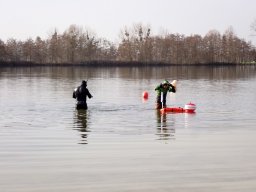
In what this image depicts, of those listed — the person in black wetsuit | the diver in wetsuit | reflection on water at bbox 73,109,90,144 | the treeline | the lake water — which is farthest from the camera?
the treeline

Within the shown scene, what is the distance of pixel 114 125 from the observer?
16.6 meters

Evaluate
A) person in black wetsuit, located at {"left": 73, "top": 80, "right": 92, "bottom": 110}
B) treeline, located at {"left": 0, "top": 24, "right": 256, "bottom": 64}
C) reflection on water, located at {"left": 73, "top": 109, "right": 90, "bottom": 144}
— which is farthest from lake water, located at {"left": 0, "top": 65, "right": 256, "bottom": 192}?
treeline, located at {"left": 0, "top": 24, "right": 256, "bottom": 64}

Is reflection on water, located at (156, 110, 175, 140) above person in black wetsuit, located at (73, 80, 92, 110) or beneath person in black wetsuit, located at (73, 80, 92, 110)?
beneath

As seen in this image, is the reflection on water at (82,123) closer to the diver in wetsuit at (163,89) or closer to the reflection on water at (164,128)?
the reflection on water at (164,128)

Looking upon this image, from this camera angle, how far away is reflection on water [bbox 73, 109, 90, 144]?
13.7m

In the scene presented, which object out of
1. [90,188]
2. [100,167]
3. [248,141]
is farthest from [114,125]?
[90,188]

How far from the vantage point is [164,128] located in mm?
15859

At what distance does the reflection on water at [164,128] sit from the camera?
45.8 feet

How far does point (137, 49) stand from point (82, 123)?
120877mm

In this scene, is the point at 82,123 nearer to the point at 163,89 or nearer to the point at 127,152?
the point at 163,89

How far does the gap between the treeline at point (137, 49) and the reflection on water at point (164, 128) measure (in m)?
104

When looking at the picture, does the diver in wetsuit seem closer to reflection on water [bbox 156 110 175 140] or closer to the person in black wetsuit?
reflection on water [bbox 156 110 175 140]

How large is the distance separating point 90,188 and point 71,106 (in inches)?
641

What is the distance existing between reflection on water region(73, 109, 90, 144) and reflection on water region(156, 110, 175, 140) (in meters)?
2.15
